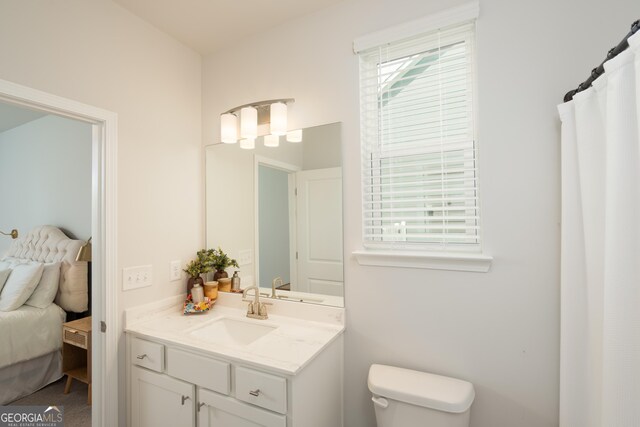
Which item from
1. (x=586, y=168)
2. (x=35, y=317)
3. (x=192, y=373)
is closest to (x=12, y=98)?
(x=192, y=373)

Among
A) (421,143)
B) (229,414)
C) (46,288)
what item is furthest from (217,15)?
(46,288)

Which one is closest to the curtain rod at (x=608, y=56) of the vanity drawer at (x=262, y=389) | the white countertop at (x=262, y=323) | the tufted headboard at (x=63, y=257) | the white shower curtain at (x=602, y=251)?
the white shower curtain at (x=602, y=251)

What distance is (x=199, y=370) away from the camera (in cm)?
141

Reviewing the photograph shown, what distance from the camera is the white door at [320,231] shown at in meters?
1.68

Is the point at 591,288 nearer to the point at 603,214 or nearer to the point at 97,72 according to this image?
the point at 603,214

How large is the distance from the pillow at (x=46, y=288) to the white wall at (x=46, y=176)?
38 cm

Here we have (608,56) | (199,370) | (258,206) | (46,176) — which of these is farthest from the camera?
(46,176)

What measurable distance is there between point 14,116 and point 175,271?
3161 millimetres

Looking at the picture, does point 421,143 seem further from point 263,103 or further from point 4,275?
point 4,275

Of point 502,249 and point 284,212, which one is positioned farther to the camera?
point 284,212

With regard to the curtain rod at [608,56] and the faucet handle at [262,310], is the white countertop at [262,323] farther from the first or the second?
the curtain rod at [608,56]

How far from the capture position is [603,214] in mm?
952

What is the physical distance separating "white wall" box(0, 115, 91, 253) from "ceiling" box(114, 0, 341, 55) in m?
1.72

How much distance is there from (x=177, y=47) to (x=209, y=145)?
67 centimetres
